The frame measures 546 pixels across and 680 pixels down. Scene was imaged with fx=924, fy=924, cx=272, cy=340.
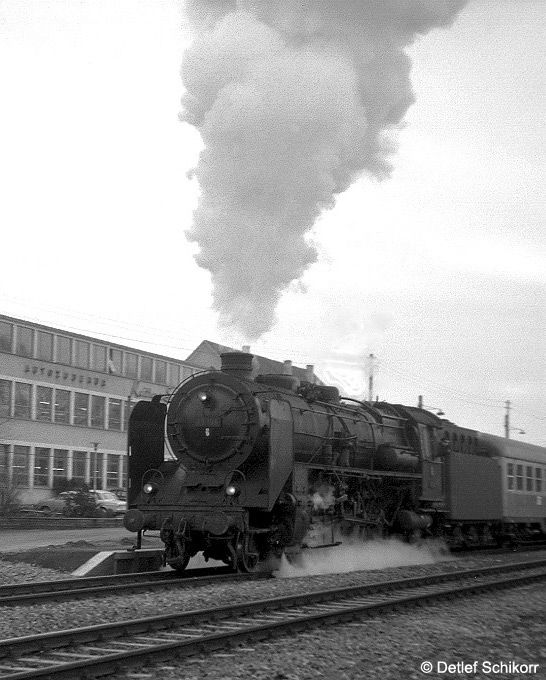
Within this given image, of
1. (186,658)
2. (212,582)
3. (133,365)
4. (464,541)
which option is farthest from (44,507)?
(186,658)

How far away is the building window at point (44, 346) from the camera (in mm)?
52625

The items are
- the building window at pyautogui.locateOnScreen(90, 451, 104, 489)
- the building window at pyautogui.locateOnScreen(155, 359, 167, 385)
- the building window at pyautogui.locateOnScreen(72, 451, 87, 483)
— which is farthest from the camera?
the building window at pyautogui.locateOnScreen(155, 359, 167, 385)

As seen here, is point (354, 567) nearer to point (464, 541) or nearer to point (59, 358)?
point (464, 541)

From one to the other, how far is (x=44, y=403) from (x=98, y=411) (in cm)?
508

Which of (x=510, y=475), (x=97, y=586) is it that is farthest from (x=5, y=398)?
(x=97, y=586)

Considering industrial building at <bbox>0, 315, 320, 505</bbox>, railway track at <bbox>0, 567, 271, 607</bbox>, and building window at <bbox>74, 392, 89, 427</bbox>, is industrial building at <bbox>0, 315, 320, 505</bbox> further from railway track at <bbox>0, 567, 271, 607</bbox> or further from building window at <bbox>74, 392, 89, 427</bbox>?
railway track at <bbox>0, 567, 271, 607</bbox>

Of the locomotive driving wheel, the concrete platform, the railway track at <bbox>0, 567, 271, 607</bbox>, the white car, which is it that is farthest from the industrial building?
the railway track at <bbox>0, 567, 271, 607</bbox>

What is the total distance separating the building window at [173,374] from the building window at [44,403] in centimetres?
1216

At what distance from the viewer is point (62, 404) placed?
54000 millimetres

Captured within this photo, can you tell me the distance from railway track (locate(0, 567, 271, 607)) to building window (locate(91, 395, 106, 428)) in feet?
136

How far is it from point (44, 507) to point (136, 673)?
129 ft

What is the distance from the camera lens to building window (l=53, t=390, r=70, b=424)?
5347cm

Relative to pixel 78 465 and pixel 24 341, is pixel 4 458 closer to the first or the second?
pixel 24 341

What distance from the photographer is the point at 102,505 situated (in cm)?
4291
